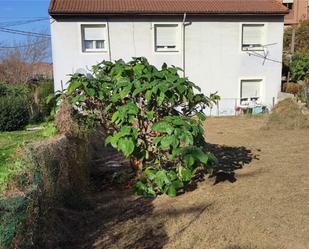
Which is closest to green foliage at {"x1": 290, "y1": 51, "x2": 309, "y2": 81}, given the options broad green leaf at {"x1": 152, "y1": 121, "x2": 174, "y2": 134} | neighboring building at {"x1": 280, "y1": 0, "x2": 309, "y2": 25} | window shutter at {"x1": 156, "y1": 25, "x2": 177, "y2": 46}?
window shutter at {"x1": 156, "y1": 25, "x2": 177, "y2": 46}

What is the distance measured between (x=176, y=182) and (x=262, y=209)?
4.33 feet

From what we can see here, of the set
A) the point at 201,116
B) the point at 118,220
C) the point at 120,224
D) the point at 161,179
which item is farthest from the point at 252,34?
the point at 120,224

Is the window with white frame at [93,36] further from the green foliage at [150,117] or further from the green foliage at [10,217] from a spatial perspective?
the green foliage at [10,217]

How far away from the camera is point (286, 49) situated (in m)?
25.5

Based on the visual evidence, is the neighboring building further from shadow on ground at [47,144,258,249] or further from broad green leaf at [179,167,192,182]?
broad green leaf at [179,167,192,182]

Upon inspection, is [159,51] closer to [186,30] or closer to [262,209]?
[186,30]

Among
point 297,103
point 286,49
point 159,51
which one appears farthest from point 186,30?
point 286,49

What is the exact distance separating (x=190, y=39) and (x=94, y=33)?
4.42 metres

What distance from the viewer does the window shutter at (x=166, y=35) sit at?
1831 cm

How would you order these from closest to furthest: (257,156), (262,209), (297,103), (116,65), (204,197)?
1. (262,209)
2. (204,197)
3. (116,65)
4. (257,156)
5. (297,103)

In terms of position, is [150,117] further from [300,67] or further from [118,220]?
[300,67]

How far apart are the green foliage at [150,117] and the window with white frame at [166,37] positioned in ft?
38.9

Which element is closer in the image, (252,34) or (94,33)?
(94,33)

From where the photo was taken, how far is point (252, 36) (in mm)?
19094
